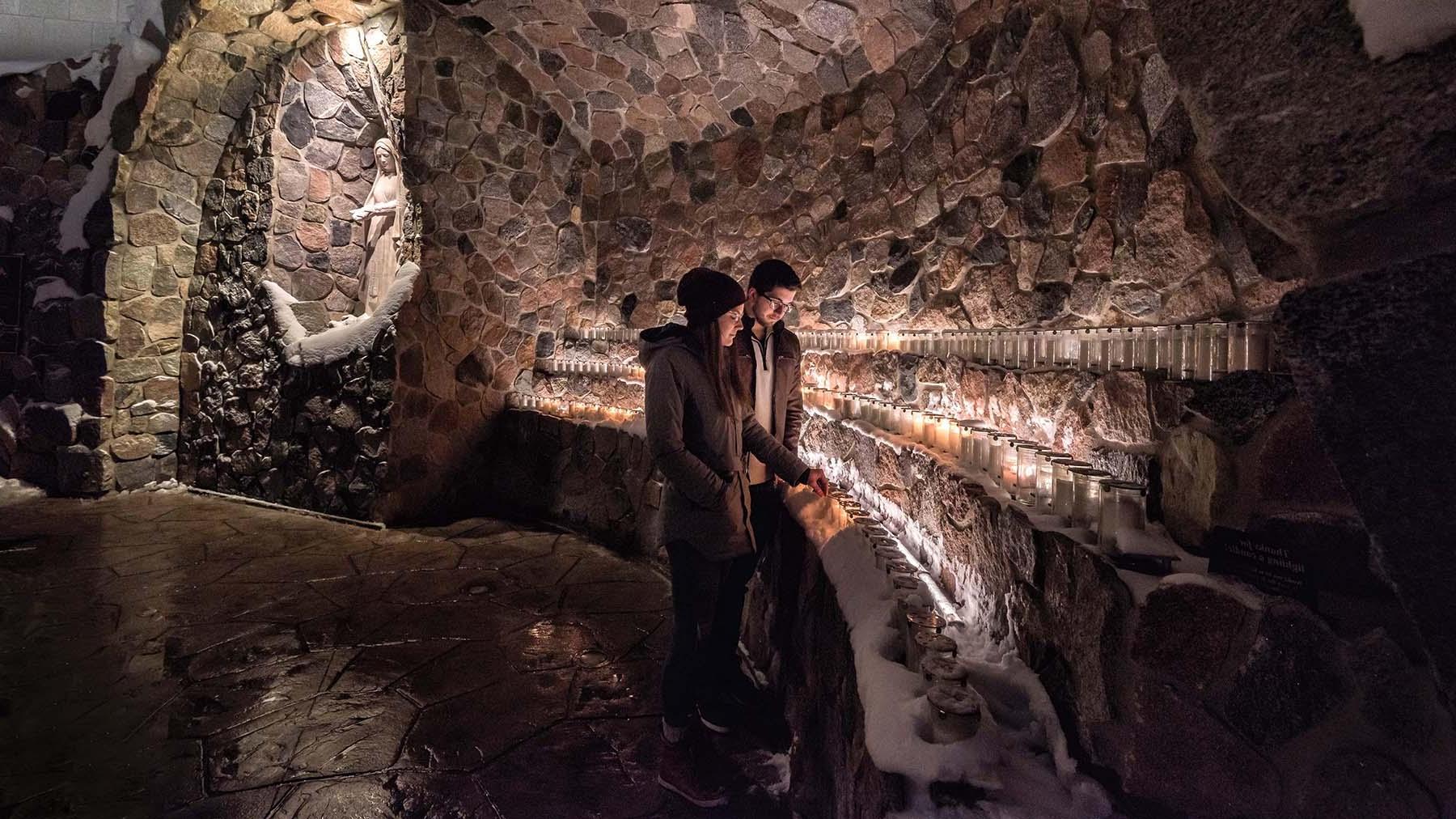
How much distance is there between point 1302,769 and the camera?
1.18 metres

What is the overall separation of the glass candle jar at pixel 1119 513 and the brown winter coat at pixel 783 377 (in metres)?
1.64

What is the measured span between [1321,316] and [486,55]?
677cm

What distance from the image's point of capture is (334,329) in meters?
6.48

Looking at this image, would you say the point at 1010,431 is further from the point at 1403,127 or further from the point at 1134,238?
the point at 1403,127

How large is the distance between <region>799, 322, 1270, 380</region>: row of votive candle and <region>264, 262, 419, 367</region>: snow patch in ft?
13.8

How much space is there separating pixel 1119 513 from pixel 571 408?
5293 mm

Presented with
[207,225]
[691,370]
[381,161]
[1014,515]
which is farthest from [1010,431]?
[207,225]

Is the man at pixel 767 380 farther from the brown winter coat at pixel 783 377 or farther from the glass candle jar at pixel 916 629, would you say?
the glass candle jar at pixel 916 629

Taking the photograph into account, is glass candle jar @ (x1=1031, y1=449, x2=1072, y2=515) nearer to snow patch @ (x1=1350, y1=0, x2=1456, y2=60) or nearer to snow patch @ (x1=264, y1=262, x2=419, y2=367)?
snow patch @ (x1=1350, y1=0, x2=1456, y2=60)

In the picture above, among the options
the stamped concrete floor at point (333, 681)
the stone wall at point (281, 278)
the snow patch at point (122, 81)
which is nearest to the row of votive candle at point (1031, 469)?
the stamped concrete floor at point (333, 681)

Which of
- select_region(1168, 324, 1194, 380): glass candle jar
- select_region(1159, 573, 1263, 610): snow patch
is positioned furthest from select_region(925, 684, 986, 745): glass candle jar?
select_region(1168, 324, 1194, 380): glass candle jar

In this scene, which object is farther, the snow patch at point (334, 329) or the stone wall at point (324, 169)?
the stone wall at point (324, 169)

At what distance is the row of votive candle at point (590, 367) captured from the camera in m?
6.26

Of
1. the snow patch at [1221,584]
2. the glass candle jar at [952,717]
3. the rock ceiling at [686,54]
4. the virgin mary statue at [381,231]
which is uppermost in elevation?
the rock ceiling at [686,54]
